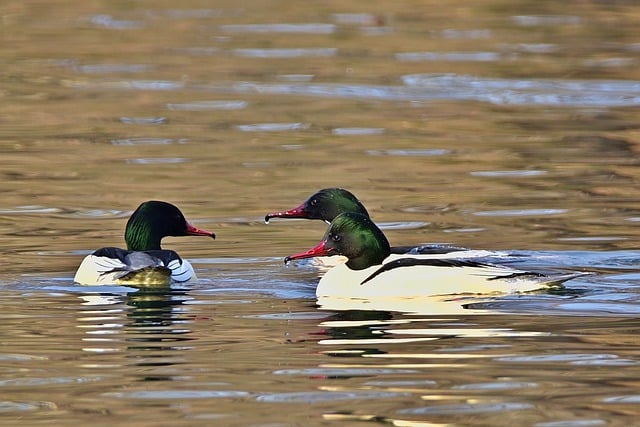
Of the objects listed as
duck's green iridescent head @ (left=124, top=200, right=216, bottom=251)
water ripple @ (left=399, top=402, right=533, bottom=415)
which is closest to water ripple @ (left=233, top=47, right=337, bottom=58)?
duck's green iridescent head @ (left=124, top=200, right=216, bottom=251)

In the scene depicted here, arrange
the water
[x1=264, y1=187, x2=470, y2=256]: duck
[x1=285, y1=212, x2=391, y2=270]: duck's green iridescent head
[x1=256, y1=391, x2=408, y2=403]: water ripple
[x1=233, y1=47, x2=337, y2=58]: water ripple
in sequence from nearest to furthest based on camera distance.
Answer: [x1=256, y1=391, x2=408, y2=403]: water ripple → the water → [x1=285, y1=212, x2=391, y2=270]: duck's green iridescent head → [x1=264, y1=187, x2=470, y2=256]: duck → [x1=233, y1=47, x2=337, y2=58]: water ripple

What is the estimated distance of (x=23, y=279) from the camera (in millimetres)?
11266

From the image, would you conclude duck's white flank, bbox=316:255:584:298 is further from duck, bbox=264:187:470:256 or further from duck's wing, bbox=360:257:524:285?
duck, bbox=264:187:470:256

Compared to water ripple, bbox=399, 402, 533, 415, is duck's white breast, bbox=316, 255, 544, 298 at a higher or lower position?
lower

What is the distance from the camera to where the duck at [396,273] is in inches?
417

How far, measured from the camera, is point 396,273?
10750 mm

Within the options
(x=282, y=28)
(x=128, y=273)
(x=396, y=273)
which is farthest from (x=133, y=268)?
(x=282, y=28)

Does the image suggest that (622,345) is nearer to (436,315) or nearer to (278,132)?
(436,315)

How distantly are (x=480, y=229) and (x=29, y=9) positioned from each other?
698 inches

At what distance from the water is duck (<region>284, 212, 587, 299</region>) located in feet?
0.47

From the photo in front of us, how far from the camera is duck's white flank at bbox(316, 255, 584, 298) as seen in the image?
416 inches

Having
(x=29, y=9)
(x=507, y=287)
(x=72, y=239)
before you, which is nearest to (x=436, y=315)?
(x=507, y=287)

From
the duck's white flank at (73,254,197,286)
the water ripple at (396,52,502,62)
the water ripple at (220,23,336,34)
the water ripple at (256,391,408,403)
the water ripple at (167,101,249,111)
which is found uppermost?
the water ripple at (256,391,408,403)

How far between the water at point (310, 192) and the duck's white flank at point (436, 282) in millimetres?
131
